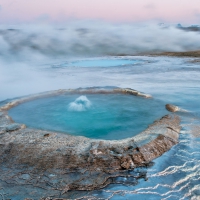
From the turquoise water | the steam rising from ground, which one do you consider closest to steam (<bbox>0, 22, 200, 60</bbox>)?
the steam rising from ground

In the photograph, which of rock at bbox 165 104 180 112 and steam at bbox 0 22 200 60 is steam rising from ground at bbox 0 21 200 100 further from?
rock at bbox 165 104 180 112

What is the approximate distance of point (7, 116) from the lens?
551 cm

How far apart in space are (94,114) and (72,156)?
1.86 metres

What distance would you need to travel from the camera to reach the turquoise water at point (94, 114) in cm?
492

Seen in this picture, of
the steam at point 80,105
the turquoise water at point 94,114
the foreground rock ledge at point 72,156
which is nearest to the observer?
the foreground rock ledge at point 72,156

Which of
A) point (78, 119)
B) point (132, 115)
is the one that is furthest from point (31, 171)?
point (132, 115)

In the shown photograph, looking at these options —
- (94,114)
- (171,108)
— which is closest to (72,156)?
(94,114)

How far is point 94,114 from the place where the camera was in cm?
567

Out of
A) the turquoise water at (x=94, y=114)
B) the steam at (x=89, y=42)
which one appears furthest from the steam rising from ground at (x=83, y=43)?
the turquoise water at (x=94, y=114)

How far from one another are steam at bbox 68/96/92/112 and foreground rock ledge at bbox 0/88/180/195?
4.57 ft

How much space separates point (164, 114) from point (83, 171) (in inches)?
102

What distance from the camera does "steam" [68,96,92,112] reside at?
Answer: 5.95 meters

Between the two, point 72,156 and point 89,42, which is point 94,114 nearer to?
point 72,156

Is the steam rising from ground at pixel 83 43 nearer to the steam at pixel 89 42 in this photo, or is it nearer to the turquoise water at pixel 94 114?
the steam at pixel 89 42
